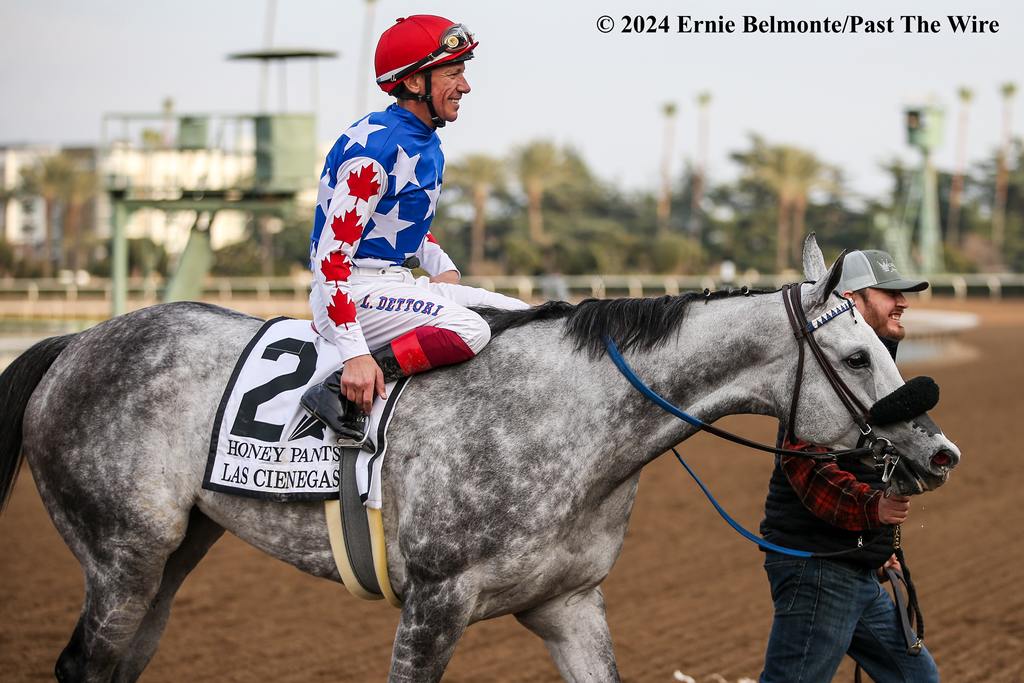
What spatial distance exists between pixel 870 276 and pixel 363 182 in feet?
4.67

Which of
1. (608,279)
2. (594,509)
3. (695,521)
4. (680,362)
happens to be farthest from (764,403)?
(608,279)

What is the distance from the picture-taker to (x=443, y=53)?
3.13 m

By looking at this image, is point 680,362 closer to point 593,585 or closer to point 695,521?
point 593,585

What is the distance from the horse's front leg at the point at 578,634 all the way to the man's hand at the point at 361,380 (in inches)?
30.2

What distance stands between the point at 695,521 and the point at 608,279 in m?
22.7

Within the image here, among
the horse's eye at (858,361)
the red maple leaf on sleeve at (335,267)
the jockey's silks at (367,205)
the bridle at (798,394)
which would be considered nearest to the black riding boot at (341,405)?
the jockey's silks at (367,205)

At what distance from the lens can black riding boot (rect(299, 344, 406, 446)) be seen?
3074 mm

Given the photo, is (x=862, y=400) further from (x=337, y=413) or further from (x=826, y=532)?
(x=337, y=413)

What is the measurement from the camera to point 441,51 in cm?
312

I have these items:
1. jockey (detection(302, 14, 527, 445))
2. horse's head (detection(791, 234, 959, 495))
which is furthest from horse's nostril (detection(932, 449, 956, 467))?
jockey (detection(302, 14, 527, 445))

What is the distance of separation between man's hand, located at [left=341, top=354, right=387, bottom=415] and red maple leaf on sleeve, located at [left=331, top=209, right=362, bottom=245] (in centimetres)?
32

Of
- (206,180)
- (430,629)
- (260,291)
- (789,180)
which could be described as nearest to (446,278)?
(430,629)

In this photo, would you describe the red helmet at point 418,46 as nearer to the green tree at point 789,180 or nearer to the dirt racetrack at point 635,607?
the dirt racetrack at point 635,607

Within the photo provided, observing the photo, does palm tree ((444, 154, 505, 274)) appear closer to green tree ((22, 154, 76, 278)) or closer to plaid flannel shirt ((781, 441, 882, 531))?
green tree ((22, 154, 76, 278))
